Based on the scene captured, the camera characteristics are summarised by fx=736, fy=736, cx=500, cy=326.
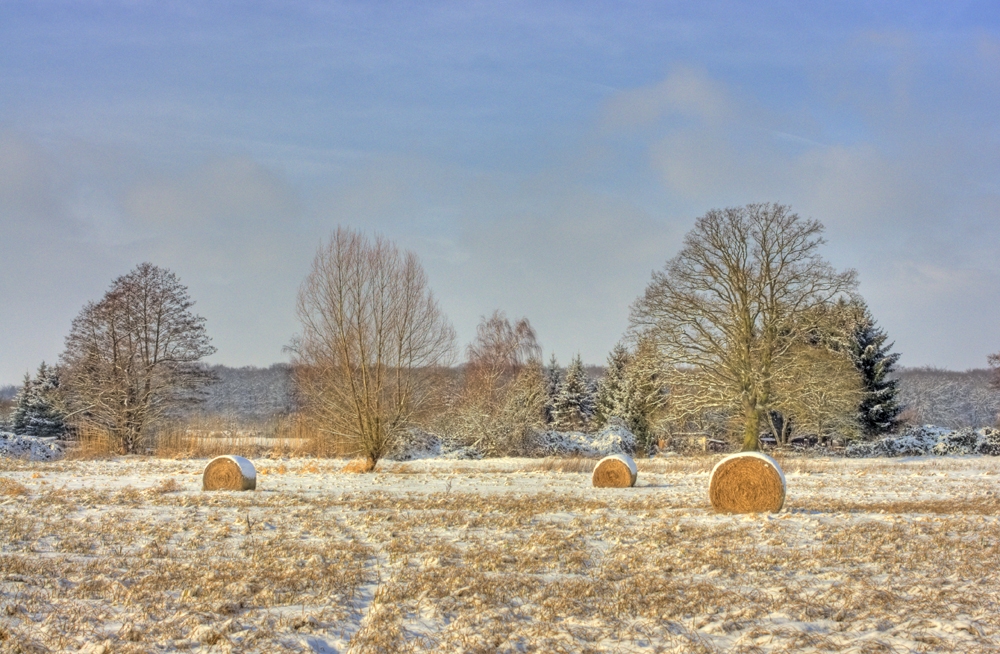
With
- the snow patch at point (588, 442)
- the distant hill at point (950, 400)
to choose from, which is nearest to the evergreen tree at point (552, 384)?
the snow patch at point (588, 442)

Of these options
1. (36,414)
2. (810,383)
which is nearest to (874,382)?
(810,383)

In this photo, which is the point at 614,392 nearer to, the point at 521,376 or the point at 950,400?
the point at 521,376

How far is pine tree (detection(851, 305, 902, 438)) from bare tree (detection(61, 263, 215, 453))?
33036mm

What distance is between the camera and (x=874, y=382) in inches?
1467

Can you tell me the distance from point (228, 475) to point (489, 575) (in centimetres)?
1049

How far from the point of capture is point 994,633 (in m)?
5.35

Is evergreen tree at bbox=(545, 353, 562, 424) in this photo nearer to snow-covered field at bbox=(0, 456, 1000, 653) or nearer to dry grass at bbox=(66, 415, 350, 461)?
dry grass at bbox=(66, 415, 350, 461)

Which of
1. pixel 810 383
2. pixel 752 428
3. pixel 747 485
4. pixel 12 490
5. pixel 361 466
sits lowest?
pixel 361 466

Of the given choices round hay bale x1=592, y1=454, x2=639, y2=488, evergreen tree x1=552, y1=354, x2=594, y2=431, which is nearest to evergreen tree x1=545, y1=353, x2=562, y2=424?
evergreen tree x1=552, y1=354, x2=594, y2=431

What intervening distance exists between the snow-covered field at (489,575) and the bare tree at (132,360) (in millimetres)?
22893

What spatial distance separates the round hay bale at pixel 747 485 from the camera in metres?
12.4

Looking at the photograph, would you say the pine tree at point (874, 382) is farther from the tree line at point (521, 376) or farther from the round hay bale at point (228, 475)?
the round hay bale at point (228, 475)

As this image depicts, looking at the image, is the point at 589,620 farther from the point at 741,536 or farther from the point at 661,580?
the point at 741,536

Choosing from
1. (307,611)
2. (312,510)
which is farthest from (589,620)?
(312,510)
